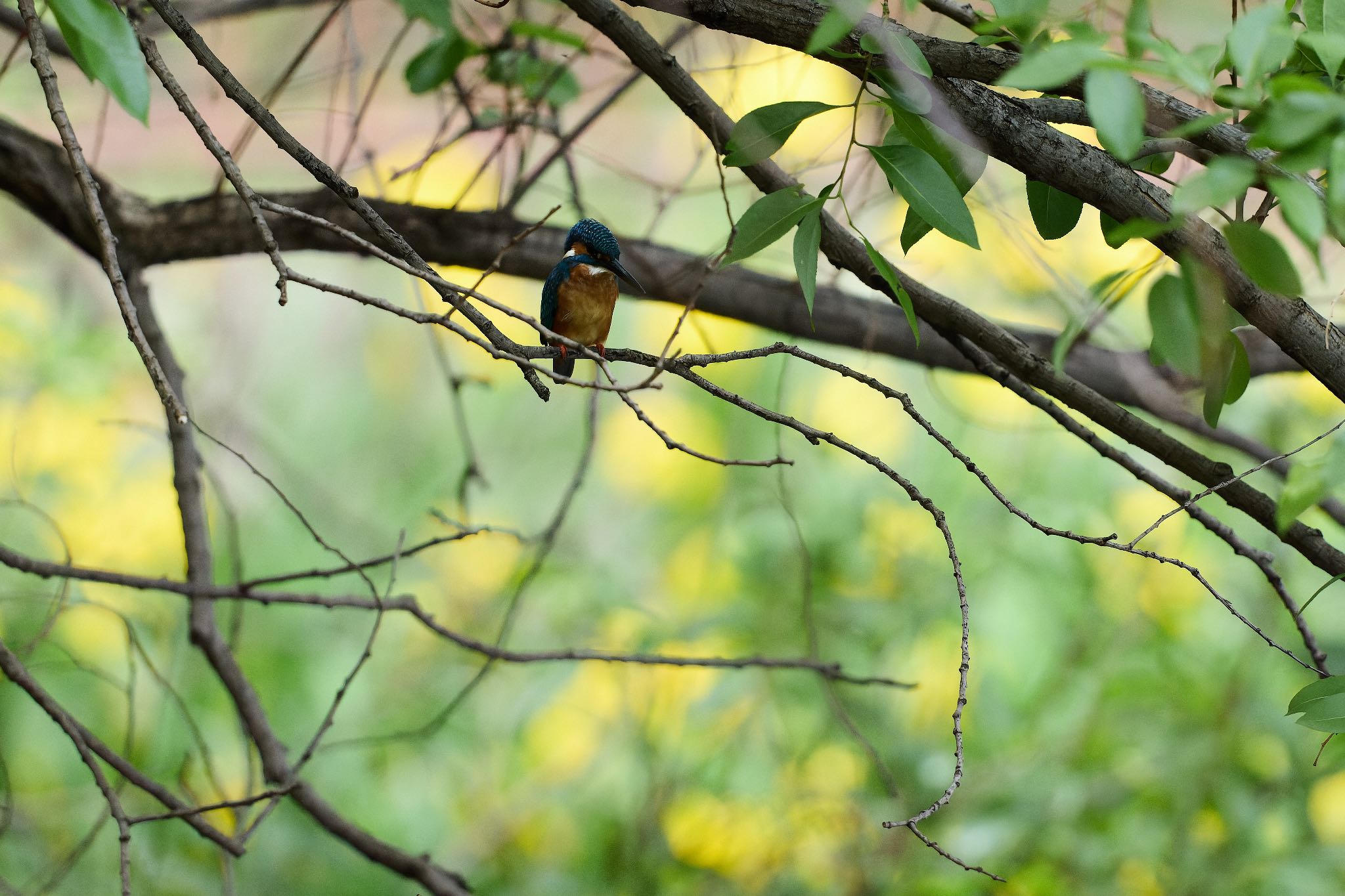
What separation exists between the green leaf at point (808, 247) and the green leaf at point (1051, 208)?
21cm

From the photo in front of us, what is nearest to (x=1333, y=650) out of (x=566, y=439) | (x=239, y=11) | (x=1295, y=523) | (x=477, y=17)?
(x=1295, y=523)

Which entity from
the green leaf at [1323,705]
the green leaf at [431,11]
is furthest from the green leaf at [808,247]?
the green leaf at [431,11]

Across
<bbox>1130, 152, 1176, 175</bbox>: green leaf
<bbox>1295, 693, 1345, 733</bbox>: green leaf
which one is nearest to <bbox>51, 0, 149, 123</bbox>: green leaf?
<bbox>1130, 152, 1176, 175</bbox>: green leaf

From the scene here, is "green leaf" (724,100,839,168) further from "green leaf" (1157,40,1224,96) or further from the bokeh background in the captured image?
the bokeh background

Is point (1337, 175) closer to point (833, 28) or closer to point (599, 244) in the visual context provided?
point (833, 28)

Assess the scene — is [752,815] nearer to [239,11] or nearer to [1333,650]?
[1333,650]

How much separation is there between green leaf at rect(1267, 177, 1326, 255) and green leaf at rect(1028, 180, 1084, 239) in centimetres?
32

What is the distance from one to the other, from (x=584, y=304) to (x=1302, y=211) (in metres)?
0.61

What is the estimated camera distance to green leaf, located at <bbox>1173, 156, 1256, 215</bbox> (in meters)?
0.42

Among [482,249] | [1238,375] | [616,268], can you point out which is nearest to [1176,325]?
[1238,375]

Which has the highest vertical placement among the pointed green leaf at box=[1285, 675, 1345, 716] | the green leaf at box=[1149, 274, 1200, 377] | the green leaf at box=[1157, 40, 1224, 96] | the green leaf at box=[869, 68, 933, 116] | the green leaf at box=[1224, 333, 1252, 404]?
the green leaf at box=[869, 68, 933, 116]

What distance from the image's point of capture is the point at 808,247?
643 millimetres

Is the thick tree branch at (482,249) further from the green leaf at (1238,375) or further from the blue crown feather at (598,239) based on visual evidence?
the green leaf at (1238,375)

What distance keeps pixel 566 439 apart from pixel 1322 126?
249cm
